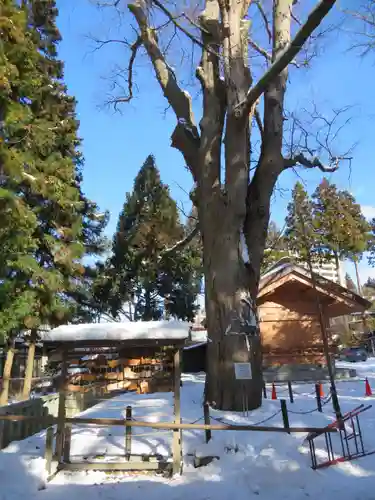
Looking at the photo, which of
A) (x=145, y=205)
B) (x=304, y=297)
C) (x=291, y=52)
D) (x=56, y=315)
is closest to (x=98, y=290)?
(x=145, y=205)

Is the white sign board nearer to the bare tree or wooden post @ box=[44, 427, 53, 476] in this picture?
the bare tree

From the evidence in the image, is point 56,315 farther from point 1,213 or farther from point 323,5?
point 323,5

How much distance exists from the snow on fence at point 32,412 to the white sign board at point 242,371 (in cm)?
292

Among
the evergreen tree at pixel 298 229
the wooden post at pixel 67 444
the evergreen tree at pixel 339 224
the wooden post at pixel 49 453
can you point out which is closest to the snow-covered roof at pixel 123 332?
the wooden post at pixel 49 453

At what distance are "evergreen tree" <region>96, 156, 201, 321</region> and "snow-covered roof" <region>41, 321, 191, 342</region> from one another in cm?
1912

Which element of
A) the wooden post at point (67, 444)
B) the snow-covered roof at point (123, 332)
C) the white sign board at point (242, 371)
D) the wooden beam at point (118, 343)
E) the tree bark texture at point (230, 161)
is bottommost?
the wooden post at point (67, 444)

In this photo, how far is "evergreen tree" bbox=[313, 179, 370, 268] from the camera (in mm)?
28656

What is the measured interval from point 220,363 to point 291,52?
6862mm

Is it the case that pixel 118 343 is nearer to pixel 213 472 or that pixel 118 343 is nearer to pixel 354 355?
pixel 213 472

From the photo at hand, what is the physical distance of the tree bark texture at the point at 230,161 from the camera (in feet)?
27.6

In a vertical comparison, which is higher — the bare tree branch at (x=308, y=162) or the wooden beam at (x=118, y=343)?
the bare tree branch at (x=308, y=162)

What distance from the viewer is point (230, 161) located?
978 centimetres

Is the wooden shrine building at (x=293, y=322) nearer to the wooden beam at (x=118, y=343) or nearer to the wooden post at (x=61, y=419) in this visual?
the wooden beam at (x=118, y=343)

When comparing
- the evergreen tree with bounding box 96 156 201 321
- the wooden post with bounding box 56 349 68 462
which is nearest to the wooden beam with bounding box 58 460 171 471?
the wooden post with bounding box 56 349 68 462
